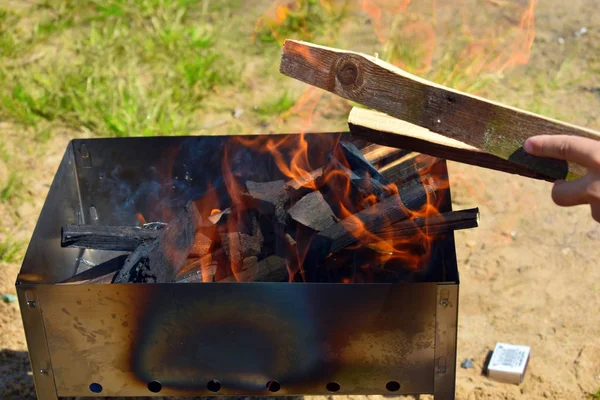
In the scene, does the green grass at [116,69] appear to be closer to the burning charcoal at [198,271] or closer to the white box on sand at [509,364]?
the burning charcoal at [198,271]

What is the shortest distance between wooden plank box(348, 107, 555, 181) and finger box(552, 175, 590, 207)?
0.98 feet

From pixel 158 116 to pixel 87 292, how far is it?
2547 millimetres

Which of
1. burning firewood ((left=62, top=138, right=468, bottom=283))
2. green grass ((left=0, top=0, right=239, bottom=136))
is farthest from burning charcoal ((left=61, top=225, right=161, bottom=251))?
green grass ((left=0, top=0, right=239, bottom=136))

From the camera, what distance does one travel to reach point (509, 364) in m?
3.30

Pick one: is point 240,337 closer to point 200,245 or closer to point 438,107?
point 200,245

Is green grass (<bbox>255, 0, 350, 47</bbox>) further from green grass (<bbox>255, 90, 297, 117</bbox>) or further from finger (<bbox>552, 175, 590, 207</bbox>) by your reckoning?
finger (<bbox>552, 175, 590, 207</bbox>)

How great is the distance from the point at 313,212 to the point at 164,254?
1.84 feet

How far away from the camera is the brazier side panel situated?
7.86 ft

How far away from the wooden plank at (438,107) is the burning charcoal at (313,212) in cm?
61

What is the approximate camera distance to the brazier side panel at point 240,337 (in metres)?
2.39

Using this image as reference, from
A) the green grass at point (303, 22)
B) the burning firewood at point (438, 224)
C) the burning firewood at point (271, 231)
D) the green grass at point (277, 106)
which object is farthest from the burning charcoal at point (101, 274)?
the green grass at point (303, 22)

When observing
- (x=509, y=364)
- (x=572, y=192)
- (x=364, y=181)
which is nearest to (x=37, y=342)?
(x=364, y=181)

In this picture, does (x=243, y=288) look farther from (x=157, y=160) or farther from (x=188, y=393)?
(x=157, y=160)

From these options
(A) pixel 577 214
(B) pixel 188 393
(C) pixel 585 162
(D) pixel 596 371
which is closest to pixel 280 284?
(B) pixel 188 393
